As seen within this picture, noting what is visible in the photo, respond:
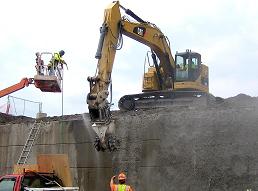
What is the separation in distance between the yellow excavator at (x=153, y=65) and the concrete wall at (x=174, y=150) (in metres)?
2.08

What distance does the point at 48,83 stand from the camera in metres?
20.8

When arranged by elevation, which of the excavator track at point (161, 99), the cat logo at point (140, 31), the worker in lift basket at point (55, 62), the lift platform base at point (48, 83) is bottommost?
the excavator track at point (161, 99)

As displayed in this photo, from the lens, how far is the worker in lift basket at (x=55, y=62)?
20562 mm

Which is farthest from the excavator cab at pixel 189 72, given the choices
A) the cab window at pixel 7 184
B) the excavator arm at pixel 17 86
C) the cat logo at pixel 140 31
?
the cab window at pixel 7 184

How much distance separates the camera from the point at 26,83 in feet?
77.6

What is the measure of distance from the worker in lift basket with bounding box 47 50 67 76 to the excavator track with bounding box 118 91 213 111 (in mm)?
3201

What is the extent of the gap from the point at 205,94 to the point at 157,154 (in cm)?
598

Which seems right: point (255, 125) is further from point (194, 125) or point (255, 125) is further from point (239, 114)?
point (194, 125)

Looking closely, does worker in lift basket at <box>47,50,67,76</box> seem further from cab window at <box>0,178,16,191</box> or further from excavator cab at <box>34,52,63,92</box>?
cab window at <box>0,178,16,191</box>

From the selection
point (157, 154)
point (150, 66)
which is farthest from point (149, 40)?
point (157, 154)

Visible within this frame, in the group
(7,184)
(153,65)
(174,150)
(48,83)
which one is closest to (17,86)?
(48,83)

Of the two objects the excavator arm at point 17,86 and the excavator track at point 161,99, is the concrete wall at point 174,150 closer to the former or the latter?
the excavator track at point 161,99

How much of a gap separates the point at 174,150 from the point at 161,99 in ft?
19.4

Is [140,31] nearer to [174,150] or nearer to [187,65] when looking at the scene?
[187,65]
